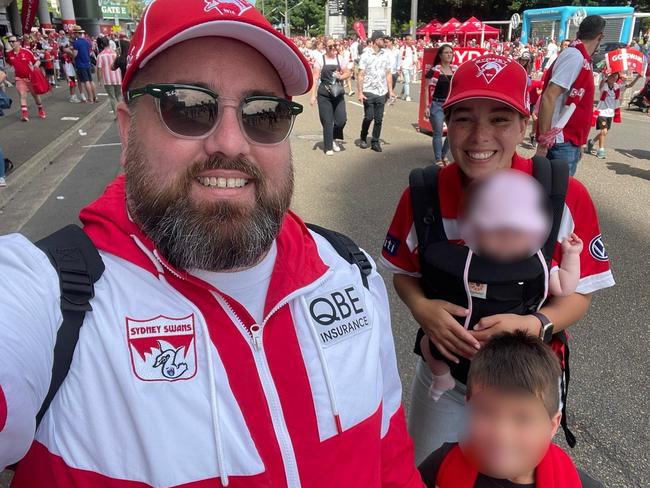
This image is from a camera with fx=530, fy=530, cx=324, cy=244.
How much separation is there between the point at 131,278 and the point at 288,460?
0.53 metres

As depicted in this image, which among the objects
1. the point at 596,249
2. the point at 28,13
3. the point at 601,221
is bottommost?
the point at 601,221

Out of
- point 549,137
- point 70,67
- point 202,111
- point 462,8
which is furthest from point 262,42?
point 462,8

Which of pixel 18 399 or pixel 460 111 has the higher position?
Answer: pixel 460 111

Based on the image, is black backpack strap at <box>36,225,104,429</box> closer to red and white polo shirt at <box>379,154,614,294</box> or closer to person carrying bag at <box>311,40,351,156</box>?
red and white polo shirt at <box>379,154,614,294</box>

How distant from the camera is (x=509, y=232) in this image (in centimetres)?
151

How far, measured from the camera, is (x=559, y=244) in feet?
5.60

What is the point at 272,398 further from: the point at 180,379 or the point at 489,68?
the point at 489,68

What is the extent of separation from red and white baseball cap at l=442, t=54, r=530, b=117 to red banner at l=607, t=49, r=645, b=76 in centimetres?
878

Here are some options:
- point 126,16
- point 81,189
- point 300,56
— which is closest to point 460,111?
point 300,56

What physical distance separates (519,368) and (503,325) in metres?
0.21

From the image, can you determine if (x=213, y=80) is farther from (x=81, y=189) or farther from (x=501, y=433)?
(x=81, y=189)

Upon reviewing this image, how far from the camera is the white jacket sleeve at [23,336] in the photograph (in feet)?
3.09

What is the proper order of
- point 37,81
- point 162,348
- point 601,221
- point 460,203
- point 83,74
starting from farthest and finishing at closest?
point 83,74 → point 37,81 → point 601,221 → point 460,203 → point 162,348

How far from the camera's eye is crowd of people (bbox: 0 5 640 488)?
3.49 feet
